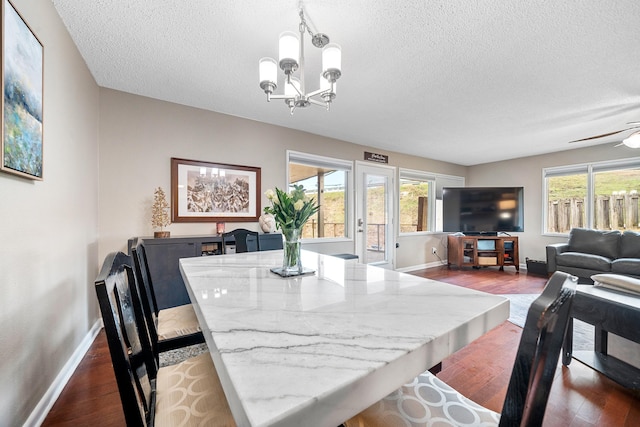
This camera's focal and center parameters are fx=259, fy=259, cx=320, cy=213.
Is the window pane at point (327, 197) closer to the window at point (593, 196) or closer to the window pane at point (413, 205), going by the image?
the window pane at point (413, 205)

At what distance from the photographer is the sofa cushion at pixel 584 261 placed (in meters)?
3.68

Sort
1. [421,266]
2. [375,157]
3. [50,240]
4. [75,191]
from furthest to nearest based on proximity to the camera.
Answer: [421,266], [375,157], [75,191], [50,240]

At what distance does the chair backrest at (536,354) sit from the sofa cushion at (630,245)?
506 centimetres

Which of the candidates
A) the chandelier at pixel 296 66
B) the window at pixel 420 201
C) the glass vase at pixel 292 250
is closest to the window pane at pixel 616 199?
the window at pixel 420 201

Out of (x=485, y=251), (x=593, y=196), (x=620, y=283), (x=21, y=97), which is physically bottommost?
(x=485, y=251)

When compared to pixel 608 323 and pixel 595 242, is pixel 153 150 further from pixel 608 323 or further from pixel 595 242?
pixel 595 242

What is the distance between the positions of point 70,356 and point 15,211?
1.26 meters

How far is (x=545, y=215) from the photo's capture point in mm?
5145

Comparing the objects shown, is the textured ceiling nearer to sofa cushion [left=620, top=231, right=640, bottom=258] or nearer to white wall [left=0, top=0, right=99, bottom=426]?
white wall [left=0, top=0, right=99, bottom=426]

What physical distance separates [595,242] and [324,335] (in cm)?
550

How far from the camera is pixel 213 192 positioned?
3.16 meters

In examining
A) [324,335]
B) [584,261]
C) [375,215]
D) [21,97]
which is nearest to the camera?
[324,335]

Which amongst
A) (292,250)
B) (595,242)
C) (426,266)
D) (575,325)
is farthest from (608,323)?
(426,266)

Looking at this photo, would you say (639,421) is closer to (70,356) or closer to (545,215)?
(70,356)
